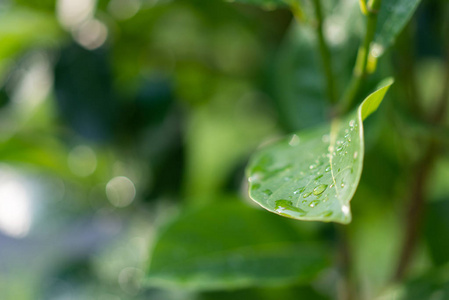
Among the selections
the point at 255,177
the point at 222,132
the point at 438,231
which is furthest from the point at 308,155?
the point at 222,132

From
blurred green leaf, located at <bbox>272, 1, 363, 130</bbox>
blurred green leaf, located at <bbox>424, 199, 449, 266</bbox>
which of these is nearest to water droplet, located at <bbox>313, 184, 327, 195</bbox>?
blurred green leaf, located at <bbox>272, 1, 363, 130</bbox>

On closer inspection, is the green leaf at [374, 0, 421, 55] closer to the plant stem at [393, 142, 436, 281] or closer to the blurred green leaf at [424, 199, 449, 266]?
the plant stem at [393, 142, 436, 281]

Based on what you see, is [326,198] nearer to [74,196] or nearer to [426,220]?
[426,220]

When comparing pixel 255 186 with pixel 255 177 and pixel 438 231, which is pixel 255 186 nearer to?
pixel 255 177

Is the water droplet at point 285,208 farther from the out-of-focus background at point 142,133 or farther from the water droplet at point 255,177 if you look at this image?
the out-of-focus background at point 142,133

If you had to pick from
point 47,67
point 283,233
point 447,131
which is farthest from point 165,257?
point 47,67

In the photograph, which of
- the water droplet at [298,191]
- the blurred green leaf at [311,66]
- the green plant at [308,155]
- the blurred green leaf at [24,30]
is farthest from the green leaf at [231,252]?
the blurred green leaf at [24,30]
